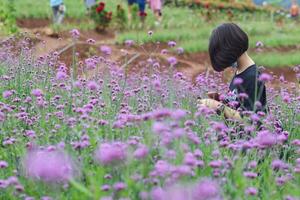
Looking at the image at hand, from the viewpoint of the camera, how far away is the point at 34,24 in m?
13.1

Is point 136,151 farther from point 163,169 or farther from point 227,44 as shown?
point 227,44

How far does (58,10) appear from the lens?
1249cm

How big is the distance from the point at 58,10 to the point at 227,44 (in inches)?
354

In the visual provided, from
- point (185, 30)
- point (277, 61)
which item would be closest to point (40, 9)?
point (185, 30)

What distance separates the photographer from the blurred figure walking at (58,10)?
39.9ft

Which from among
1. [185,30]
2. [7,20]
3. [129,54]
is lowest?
[185,30]

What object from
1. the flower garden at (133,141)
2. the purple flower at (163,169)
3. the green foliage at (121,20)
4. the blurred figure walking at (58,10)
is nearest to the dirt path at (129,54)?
the blurred figure walking at (58,10)

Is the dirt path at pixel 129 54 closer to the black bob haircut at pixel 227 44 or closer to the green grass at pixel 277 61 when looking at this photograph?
the green grass at pixel 277 61

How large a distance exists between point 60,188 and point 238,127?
132 cm

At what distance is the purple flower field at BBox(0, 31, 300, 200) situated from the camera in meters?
2.11

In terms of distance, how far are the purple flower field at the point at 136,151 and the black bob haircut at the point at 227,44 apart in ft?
1.02

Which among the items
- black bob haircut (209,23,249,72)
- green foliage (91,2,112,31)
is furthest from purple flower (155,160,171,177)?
green foliage (91,2,112,31)

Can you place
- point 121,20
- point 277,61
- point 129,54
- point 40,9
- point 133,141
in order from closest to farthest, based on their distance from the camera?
point 133,141, point 129,54, point 277,61, point 121,20, point 40,9

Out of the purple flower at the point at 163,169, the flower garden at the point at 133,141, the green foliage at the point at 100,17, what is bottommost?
the green foliage at the point at 100,17
